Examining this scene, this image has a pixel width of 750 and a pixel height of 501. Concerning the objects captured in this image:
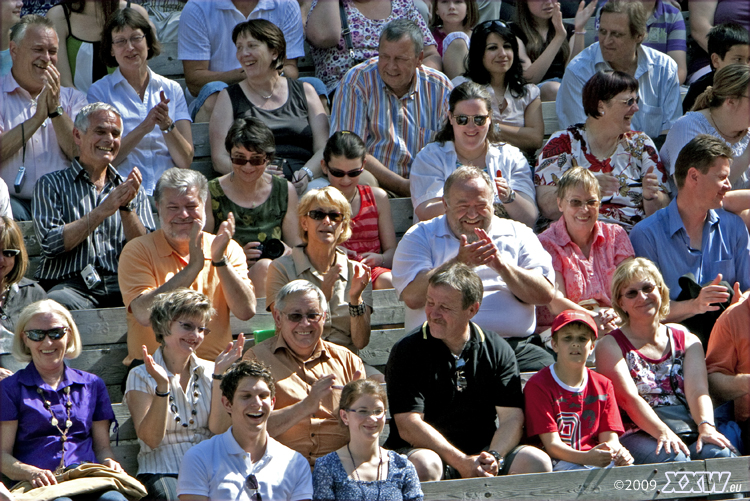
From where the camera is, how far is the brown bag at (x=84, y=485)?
11.0ft

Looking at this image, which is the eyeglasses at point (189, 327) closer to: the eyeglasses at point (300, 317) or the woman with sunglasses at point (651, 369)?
the eyeglasses at point (300, 317)

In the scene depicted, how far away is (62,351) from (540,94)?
11.7ft

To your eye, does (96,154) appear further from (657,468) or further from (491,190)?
(657,468)

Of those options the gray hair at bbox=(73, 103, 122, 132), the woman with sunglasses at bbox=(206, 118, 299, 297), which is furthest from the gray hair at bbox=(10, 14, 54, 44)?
the woman with sunglasses at bbox=(206, 118, 299, 297)

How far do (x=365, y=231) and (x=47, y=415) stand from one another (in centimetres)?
196

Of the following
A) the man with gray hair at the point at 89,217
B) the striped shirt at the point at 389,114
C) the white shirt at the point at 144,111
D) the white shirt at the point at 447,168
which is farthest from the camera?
the striped shirt at the point at 389,114

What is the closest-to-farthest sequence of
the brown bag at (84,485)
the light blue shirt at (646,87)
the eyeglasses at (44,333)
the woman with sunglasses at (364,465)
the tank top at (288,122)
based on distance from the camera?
1. the brown bag at (84,485)
2. the woman with sunglasses at (364,465)
3. the eyeglasses at (44,333)
4. the tank top at (288,122)
5. the light blue shirt at (646,87)

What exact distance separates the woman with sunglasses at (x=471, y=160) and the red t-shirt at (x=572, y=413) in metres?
1.45

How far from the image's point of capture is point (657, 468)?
12.0 feet

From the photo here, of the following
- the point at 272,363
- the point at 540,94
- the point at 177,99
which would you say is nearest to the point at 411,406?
the point at 272,363

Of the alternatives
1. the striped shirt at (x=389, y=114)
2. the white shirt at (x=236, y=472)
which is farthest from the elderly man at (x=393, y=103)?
the white shirt at (x=236, y=472)

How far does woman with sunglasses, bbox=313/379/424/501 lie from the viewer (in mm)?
3486

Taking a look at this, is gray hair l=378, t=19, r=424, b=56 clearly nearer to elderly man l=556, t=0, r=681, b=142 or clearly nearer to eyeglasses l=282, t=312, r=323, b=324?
elderly man l=556, t=0, r=681, b=142

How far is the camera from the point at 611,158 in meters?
5.32
